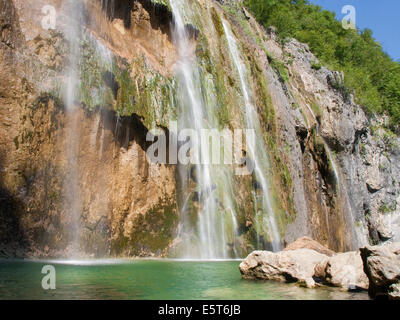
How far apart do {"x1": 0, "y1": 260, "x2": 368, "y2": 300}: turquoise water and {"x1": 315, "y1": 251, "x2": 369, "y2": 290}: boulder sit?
1.11 feet

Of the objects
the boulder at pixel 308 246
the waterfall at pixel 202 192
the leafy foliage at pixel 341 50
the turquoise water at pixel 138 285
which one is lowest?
the turquoise water at pixel 138 285

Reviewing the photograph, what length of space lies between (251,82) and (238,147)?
14.1 feet

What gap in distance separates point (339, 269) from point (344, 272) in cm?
11

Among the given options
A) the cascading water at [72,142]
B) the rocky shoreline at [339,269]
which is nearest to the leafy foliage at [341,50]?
the cascading water at [72,142]

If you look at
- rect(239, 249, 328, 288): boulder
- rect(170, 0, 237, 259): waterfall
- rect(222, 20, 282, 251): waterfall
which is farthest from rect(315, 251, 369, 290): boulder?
rect(222, 20, 282, 251): waterfall

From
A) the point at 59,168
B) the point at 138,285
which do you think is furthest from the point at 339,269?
the point at 59,168

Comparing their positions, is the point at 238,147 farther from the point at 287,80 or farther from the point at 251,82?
the point at 287,80

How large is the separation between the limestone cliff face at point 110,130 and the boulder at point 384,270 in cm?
780

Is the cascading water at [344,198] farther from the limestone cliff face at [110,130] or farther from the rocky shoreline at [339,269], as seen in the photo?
the rocky shoreline at [339,269]

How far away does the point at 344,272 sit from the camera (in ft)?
23.7

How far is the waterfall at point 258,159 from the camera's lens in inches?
621
